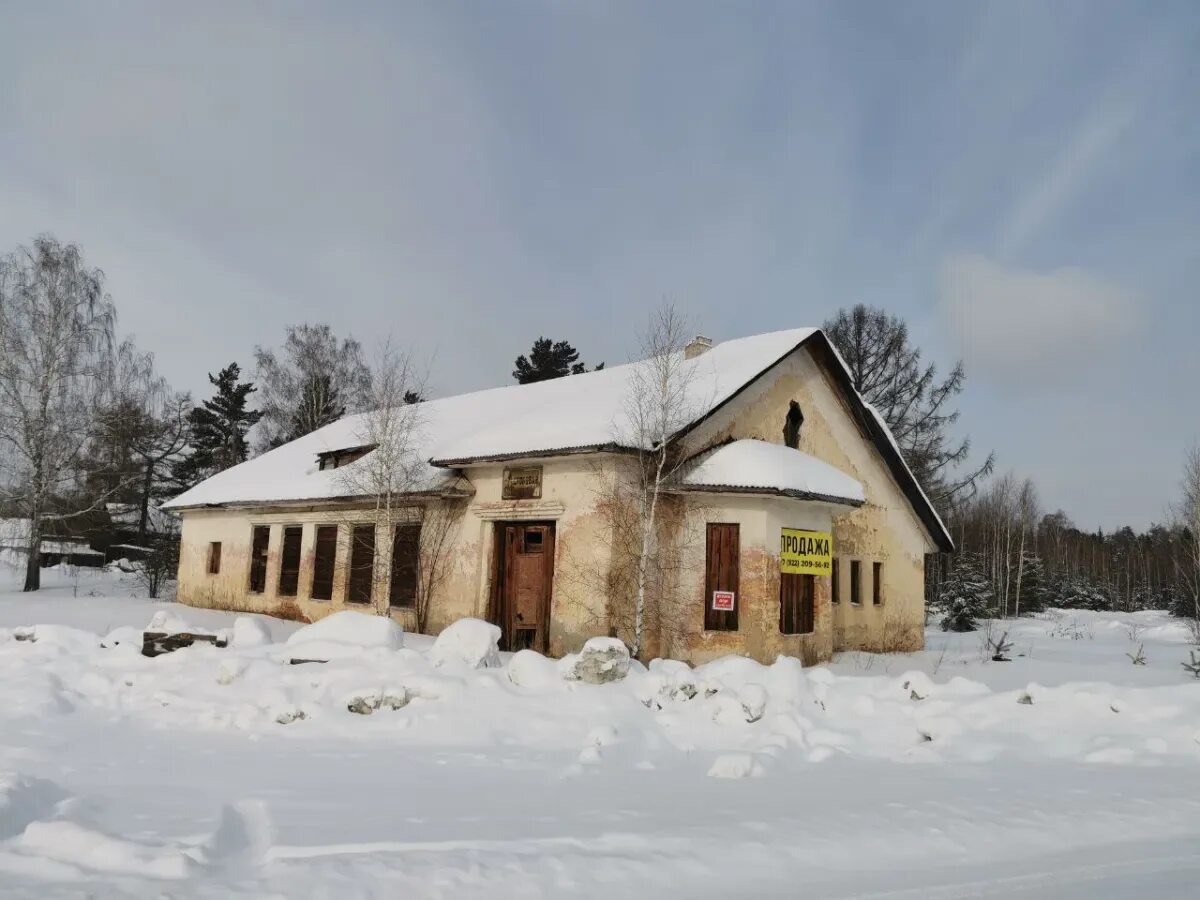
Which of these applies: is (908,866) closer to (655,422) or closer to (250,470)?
(655,422)

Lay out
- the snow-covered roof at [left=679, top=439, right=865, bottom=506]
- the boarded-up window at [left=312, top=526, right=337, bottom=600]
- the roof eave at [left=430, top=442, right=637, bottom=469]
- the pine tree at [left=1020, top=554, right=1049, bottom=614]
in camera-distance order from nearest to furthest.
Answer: the roof eave at [left=430, top=442, right=637, bottom=469], the snow-covered roof at [left=679, top=439, right=865, bottom=506], the boarded-up window at [left=312, top=526, right=337, bottom=600], the pine tree at [left=1020, top=554, right=1049, bottom=614]

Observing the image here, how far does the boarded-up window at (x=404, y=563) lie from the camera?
1650 centimetres

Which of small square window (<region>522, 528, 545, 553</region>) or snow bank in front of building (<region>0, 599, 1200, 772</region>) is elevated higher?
small square window (<region>522, 528, 545, 553</region>)

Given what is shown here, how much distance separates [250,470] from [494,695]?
61.1ft

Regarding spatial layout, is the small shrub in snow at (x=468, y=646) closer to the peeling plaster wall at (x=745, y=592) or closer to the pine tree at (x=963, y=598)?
the peeling plaster wall at (x=745, y=592)

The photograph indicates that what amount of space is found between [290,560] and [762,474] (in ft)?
41.3

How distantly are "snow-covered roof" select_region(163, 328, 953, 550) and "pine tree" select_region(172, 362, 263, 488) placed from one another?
45.7ft

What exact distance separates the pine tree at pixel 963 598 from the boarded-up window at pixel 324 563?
20941mm

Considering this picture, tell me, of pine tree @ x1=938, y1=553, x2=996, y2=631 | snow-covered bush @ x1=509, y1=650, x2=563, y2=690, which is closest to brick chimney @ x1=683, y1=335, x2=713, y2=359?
snow-covered bush @ x1=509, y1=650, x2=563, y2=690

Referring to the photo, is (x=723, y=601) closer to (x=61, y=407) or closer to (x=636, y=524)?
(x=636, y=524)

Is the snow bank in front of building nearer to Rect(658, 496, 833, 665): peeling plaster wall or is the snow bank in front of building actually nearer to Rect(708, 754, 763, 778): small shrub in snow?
Rect(708, 754, 763, 778): small shrub in snow

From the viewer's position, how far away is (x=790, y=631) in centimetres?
1379

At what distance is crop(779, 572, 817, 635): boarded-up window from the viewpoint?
1370 centimetres

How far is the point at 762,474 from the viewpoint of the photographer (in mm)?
13172
